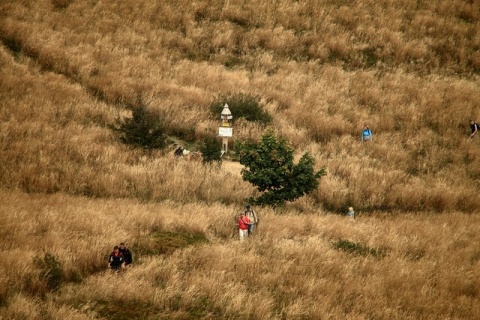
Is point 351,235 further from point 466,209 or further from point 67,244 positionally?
point 67,244

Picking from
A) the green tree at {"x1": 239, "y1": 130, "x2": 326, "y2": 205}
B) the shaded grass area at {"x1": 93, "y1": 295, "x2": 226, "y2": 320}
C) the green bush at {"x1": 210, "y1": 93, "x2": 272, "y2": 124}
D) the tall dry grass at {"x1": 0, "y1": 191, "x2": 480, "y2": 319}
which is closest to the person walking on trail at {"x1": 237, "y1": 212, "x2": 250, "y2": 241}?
the tall dry grass at {"x1": 0, "y1": 191, "x2": 480, "y2": 319}

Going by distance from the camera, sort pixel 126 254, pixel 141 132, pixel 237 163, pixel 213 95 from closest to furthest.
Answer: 1. pixel 126 254
2. pixel 141 132
3. pixel 237 163
4. pixel 213 95

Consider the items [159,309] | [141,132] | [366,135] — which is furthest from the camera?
[366,135]

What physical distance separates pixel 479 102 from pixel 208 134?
48.3 feet

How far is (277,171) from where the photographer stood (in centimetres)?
1298

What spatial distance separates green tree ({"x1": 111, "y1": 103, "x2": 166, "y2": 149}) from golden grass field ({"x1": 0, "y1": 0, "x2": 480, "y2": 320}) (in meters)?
0.55

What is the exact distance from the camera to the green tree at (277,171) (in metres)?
12.9

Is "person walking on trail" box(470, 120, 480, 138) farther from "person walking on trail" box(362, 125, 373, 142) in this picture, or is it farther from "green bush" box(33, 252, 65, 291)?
"green bush" box(33, 252, 65, 291)

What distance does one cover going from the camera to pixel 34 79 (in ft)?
61.4

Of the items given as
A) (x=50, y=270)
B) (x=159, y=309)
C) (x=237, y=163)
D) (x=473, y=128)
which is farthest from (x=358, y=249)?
(x=473, y=128)

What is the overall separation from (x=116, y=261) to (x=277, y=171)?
20.7 ft

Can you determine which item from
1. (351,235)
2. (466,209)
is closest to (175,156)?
(351,235)

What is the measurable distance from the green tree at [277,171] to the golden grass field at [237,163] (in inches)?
27.7

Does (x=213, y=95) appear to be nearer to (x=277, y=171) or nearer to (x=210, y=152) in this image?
(x=210, y=152)
